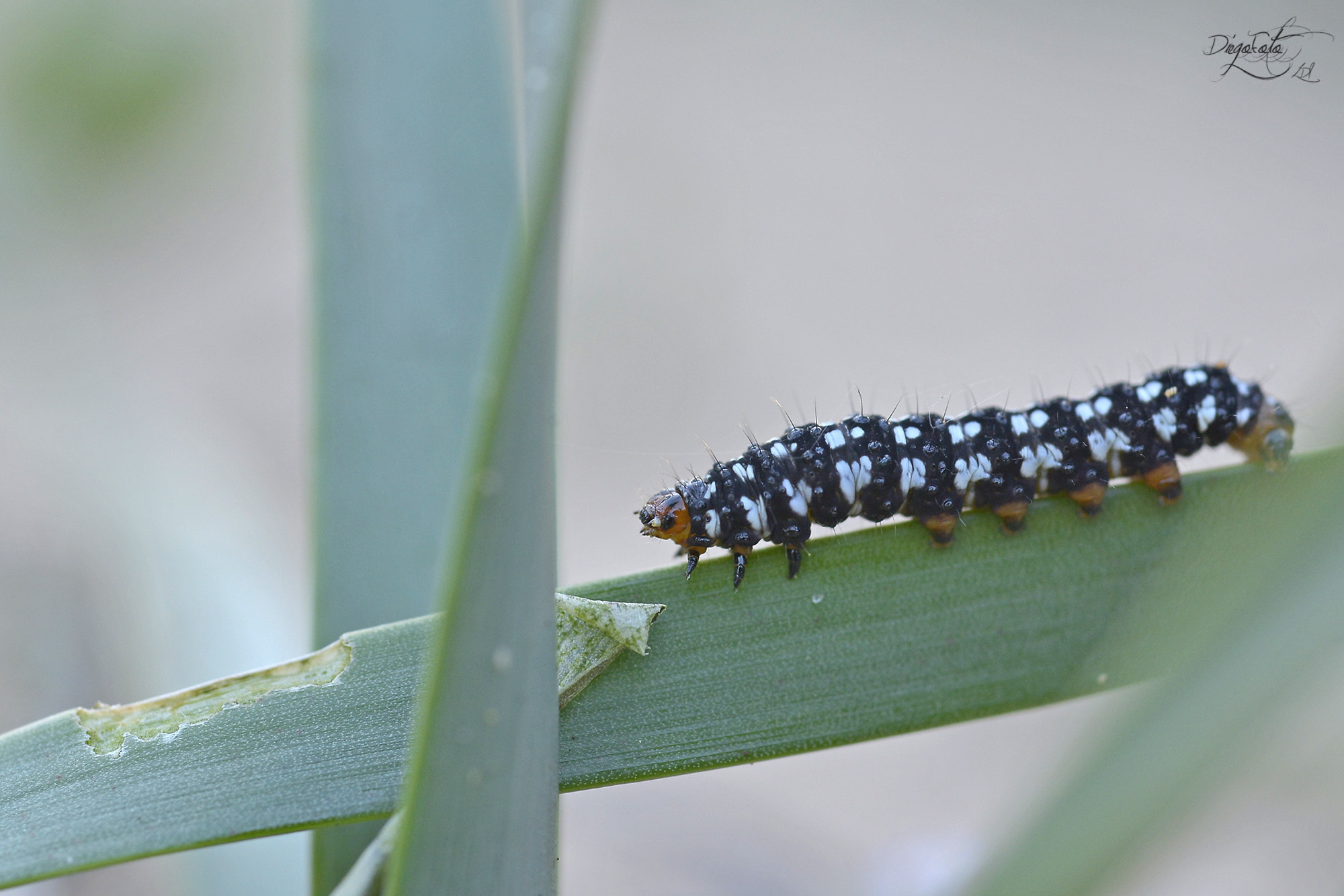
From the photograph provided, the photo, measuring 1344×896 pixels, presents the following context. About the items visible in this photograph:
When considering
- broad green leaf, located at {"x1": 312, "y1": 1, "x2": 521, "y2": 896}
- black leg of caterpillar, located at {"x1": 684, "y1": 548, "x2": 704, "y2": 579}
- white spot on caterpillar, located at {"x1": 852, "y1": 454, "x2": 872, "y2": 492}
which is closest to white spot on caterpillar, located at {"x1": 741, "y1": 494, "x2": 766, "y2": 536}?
black leg of caterpillar, located at {"x1": 684, "y1": 548, "x2": 704, "y2": 579}

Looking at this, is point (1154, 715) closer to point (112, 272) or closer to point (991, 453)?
point (991, 453)

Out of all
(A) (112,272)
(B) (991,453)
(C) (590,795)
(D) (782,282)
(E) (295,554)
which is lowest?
(C) (590,795)

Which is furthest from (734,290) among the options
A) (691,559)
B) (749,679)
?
(749,679)

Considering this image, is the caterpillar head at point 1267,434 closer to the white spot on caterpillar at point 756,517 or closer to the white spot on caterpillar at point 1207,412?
the white spot on caterpillar at point 1207,412

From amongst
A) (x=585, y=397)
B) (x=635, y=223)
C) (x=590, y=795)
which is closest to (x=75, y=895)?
(x=590, y=795)

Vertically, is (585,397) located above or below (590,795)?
above

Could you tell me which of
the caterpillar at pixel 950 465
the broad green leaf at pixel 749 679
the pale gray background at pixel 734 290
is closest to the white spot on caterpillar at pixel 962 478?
the caterpillar at pixel 950 465

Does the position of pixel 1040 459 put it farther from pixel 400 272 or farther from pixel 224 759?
pixel 224 759
